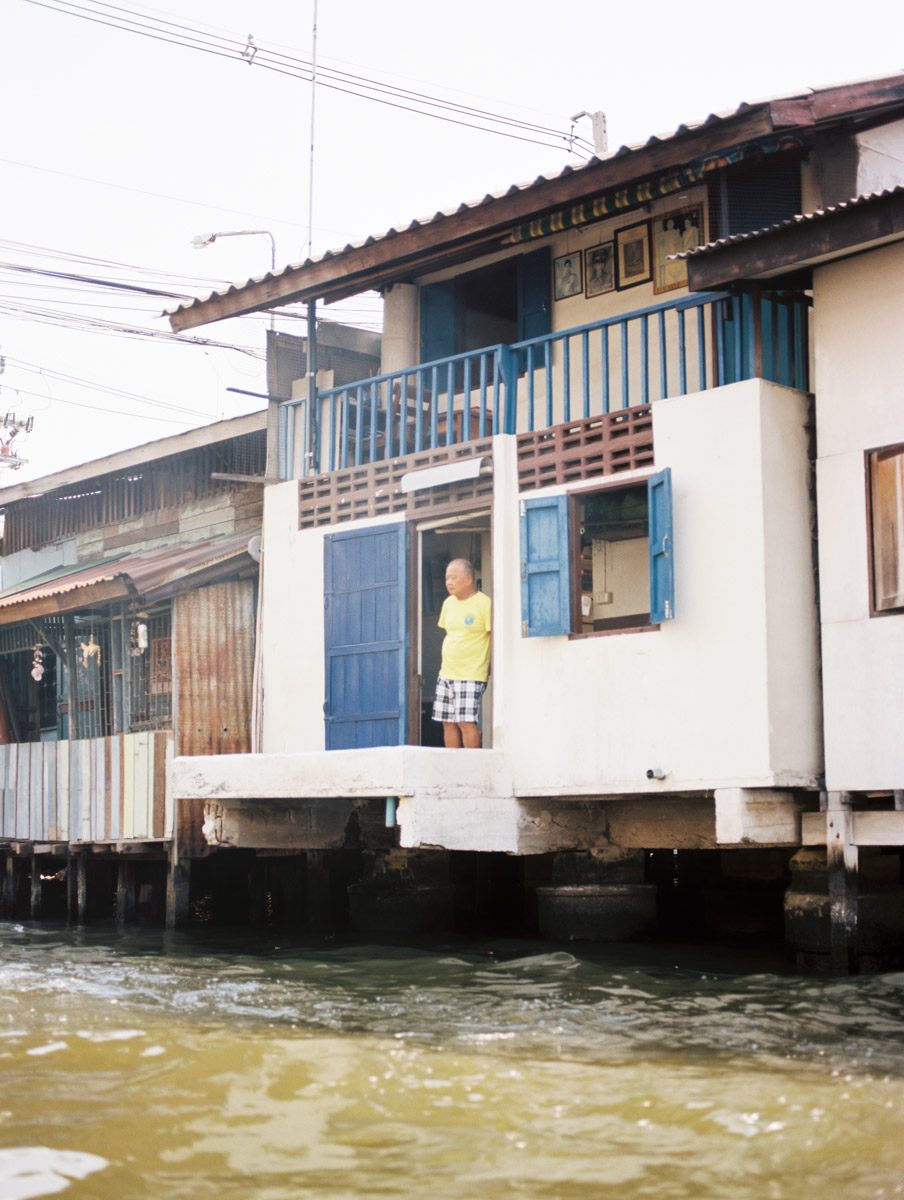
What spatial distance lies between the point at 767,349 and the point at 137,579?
687cm

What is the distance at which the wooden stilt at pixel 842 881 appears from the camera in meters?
9.53

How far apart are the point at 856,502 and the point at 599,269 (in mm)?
4162

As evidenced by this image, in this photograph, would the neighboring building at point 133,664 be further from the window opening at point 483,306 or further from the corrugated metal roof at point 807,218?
the corrugated metal roof at point 807,218

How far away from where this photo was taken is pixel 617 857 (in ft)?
38.4

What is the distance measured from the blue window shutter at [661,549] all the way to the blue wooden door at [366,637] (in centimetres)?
256

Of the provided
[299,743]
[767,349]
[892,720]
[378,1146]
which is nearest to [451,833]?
[299,743]

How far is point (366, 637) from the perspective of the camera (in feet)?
40.2

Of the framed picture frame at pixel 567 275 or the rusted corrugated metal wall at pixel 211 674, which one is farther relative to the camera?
the rusted corrugated metal wall at pixel 211 674

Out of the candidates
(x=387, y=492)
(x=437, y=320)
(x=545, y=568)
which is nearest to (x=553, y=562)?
(x=545, y=568)

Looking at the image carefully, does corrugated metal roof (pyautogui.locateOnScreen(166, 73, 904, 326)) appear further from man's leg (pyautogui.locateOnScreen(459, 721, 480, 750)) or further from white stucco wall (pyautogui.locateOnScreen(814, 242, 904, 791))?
man's leg (pyautogui.locateOnScreen(459, 721, 480, 750))

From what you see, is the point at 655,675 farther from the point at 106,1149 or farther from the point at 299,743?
the point at 106,1149

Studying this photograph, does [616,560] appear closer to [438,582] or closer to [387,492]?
[387,492]

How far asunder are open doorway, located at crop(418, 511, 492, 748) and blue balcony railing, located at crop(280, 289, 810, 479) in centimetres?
106

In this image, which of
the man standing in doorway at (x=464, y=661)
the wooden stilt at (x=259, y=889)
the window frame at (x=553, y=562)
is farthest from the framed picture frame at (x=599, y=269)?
the wooden stilt at (x=259, y=889)
